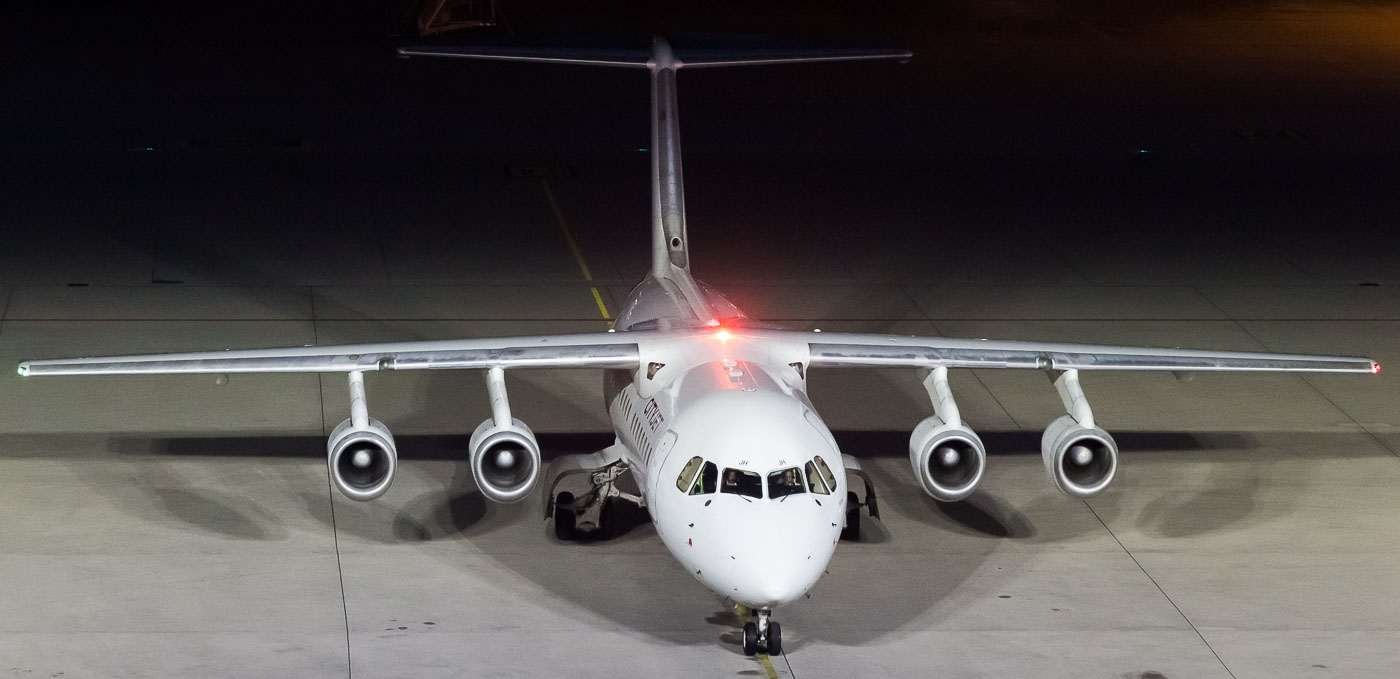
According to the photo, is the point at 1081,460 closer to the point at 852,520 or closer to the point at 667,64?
the point at 852,520

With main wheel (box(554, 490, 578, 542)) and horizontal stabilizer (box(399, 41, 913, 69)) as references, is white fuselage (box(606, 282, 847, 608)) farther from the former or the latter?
horizontal stabilizer (box(399, 41, 913, 69))

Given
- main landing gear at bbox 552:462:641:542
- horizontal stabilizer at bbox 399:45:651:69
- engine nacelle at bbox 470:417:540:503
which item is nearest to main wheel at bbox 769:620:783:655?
engine nacelle at bbox 470:417:540:503

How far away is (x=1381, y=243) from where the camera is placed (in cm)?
3378

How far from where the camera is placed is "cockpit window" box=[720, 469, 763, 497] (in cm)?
1669

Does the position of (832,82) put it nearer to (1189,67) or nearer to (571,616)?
(1189,67)

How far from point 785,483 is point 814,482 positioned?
0.31 metres

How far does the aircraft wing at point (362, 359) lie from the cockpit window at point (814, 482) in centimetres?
336

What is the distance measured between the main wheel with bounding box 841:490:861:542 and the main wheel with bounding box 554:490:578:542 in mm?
2854

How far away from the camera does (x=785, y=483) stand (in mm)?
16766

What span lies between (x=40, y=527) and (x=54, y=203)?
48.6ft

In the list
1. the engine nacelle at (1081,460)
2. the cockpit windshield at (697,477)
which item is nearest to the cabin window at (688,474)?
the cockpit windshield at (697,477)

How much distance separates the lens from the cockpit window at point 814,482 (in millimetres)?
16891

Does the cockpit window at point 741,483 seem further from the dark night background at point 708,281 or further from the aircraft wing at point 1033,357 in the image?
the aircraft wing at point 1033,357

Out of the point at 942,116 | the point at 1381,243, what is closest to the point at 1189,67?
the point at 942,116
